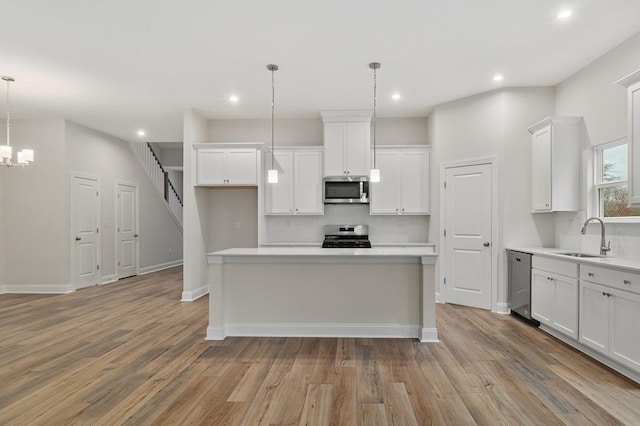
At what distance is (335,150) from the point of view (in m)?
5.64

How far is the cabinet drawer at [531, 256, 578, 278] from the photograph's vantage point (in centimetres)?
339

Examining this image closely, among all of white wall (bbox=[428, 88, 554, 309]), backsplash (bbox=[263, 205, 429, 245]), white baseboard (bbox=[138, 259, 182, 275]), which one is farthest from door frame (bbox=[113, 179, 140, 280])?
white wall (bbox=[428, 88, 554, 309])

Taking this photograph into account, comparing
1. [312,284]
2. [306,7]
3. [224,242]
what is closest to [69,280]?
[224,242]

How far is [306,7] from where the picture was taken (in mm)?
2906

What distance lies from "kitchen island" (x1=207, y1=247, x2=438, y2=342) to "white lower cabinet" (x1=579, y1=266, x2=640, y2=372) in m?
1.37

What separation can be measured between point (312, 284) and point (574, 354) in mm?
2590

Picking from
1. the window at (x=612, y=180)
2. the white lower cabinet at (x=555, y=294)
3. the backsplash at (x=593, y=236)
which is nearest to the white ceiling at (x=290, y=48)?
the window at (x=612, y=180)

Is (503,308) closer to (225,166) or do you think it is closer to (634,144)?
(634,144)

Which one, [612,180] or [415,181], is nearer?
[612,180]

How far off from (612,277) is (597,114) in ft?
6.61

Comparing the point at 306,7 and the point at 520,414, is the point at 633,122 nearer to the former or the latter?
the point at 520,414

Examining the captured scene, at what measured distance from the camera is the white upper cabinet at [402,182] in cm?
568

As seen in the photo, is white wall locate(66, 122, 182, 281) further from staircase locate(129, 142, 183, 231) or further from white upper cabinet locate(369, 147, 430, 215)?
white upper cabinet locate(369, 147, 430, 215)

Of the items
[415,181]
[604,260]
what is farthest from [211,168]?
[604,260]
